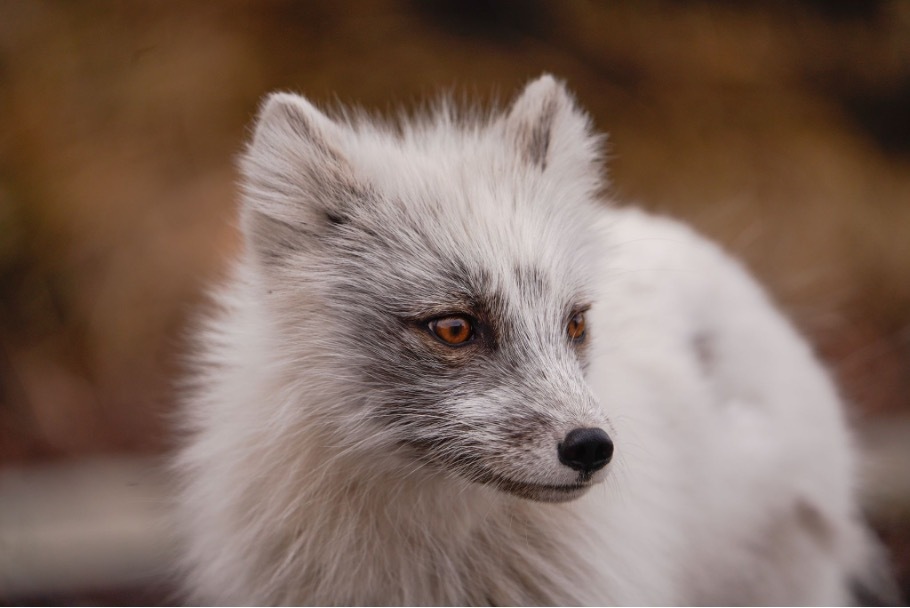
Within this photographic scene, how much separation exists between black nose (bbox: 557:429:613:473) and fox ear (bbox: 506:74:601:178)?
0.89 m

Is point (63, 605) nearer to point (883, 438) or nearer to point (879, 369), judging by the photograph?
point (883, 438)

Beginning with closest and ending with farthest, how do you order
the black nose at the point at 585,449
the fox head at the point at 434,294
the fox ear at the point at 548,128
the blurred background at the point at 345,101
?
the black nose at the point at 585,449, the fox head at the point at 434,294, the fox ear at the point at 548,128, the blurred background at the point at 345,101

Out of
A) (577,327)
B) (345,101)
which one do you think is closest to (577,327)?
(577,327)

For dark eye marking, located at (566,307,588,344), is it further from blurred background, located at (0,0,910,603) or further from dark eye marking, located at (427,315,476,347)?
blurred background, located at (0,0,910,603)

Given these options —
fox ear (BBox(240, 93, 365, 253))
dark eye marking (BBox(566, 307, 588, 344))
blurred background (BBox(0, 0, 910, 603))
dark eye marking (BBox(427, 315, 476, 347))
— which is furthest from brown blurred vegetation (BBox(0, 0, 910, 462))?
dark eye marking (BBox(427, 315, 476, 347))

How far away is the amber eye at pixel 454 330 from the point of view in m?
2.12

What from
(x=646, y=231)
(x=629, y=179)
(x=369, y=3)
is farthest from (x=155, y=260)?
(x=646, y=231)

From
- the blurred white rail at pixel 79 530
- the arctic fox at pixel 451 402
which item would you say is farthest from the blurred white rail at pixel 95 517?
the arctic fox at pixel 451 402

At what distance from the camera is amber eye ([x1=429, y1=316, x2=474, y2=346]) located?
2.12m

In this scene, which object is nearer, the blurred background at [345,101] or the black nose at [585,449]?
the black nose at [585,449]

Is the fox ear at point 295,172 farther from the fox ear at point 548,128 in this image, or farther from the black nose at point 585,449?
the black nose at point 585,449

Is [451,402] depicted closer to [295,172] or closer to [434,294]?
[434,294]

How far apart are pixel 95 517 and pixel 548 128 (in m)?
3.13

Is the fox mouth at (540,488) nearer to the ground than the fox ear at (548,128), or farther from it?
nearer to the ground
